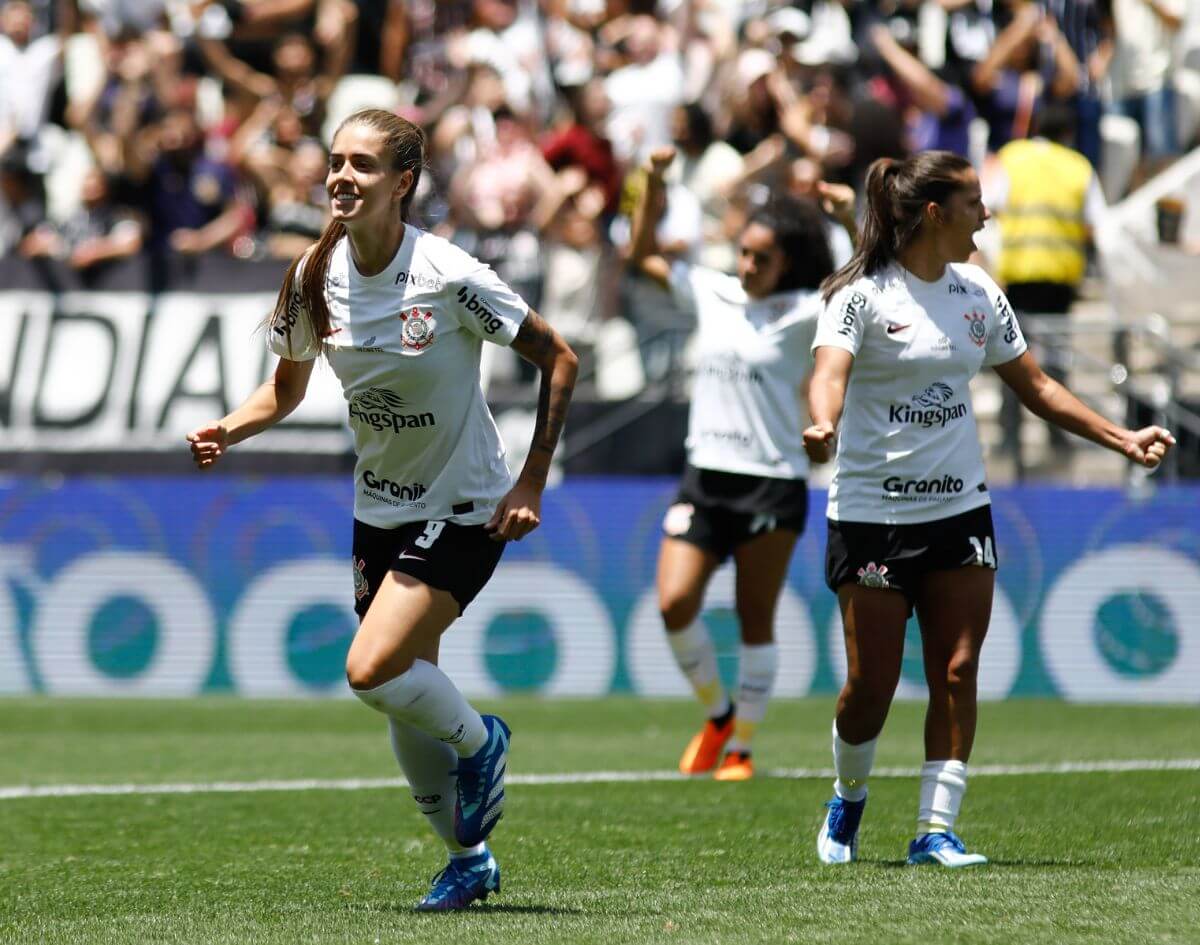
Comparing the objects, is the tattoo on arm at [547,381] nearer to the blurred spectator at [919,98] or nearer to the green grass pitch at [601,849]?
the green grass pitch at [601,849]

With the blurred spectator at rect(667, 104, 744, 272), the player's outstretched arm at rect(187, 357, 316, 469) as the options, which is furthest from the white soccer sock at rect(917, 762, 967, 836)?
the blurred spectator at rect(667, 104, 744, 272)

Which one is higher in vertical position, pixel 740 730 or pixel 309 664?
pixel 740 730

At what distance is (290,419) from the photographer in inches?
617

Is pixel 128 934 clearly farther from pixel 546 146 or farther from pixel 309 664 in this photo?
pixel 546 146

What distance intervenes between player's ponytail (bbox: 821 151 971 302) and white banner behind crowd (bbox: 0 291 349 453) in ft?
32.0

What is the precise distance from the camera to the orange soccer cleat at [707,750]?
31.4 feet

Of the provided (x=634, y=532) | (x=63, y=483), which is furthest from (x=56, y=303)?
(x=634, y=532)

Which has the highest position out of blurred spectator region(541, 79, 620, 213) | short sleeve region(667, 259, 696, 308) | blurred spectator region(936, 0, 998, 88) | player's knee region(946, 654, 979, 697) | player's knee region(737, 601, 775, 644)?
blurred spectator region(936, 0, 998, 88)

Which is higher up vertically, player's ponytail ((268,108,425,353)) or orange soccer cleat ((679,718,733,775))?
player's ponytail ((268,108,425,353))

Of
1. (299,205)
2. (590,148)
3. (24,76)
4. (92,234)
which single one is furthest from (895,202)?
(24,76)

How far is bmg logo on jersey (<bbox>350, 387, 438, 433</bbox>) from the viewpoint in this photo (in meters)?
5.78

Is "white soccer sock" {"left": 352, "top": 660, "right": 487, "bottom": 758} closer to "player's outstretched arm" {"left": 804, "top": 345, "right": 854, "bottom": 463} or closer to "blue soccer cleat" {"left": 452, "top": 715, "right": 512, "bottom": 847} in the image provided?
"blue soccer cleat" {"left": 452, "top": 715, "right": 512, "bottom": 847}

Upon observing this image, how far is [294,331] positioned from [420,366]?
17.7 inches

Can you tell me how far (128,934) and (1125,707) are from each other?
927cm
